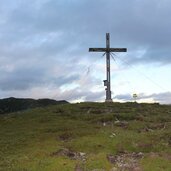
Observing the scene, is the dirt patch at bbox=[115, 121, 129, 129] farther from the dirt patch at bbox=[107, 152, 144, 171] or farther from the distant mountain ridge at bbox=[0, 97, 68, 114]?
the distant mountain ridge at bbox=[0, 97, 68, 114]

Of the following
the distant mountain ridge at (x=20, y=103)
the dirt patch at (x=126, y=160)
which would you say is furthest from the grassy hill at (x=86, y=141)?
the distant mountain ridge at (x=20, y=103)

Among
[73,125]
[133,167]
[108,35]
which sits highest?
[108,35]

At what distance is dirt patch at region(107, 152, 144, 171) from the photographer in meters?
40.7

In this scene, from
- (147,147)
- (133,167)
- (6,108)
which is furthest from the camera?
(6,108)

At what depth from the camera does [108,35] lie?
94.9 m

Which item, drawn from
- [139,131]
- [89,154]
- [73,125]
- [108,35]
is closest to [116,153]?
[89,154]

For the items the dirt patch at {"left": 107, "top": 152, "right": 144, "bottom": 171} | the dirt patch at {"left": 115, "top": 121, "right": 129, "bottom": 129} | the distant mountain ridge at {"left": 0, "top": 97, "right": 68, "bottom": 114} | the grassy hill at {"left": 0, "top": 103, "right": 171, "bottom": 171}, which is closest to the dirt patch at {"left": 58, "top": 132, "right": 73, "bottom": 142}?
the grassy hill at {"left": 0, "top": 103, "right": 171, "bottom": 171}

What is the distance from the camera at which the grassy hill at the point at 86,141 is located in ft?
134

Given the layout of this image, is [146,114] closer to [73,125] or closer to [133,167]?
[73,125]

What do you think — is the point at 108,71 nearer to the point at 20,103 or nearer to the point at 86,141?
the point at 86,141

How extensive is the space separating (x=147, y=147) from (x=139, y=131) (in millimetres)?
9374

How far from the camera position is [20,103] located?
182625 millimetres

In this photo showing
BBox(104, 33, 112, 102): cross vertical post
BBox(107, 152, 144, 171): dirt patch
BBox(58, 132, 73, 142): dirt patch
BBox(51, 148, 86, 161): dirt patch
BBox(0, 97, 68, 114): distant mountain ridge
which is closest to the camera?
BBox(107, 152, 144, 171): dirt patch

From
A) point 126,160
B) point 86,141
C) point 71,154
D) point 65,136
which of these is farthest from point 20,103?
point 126,160
